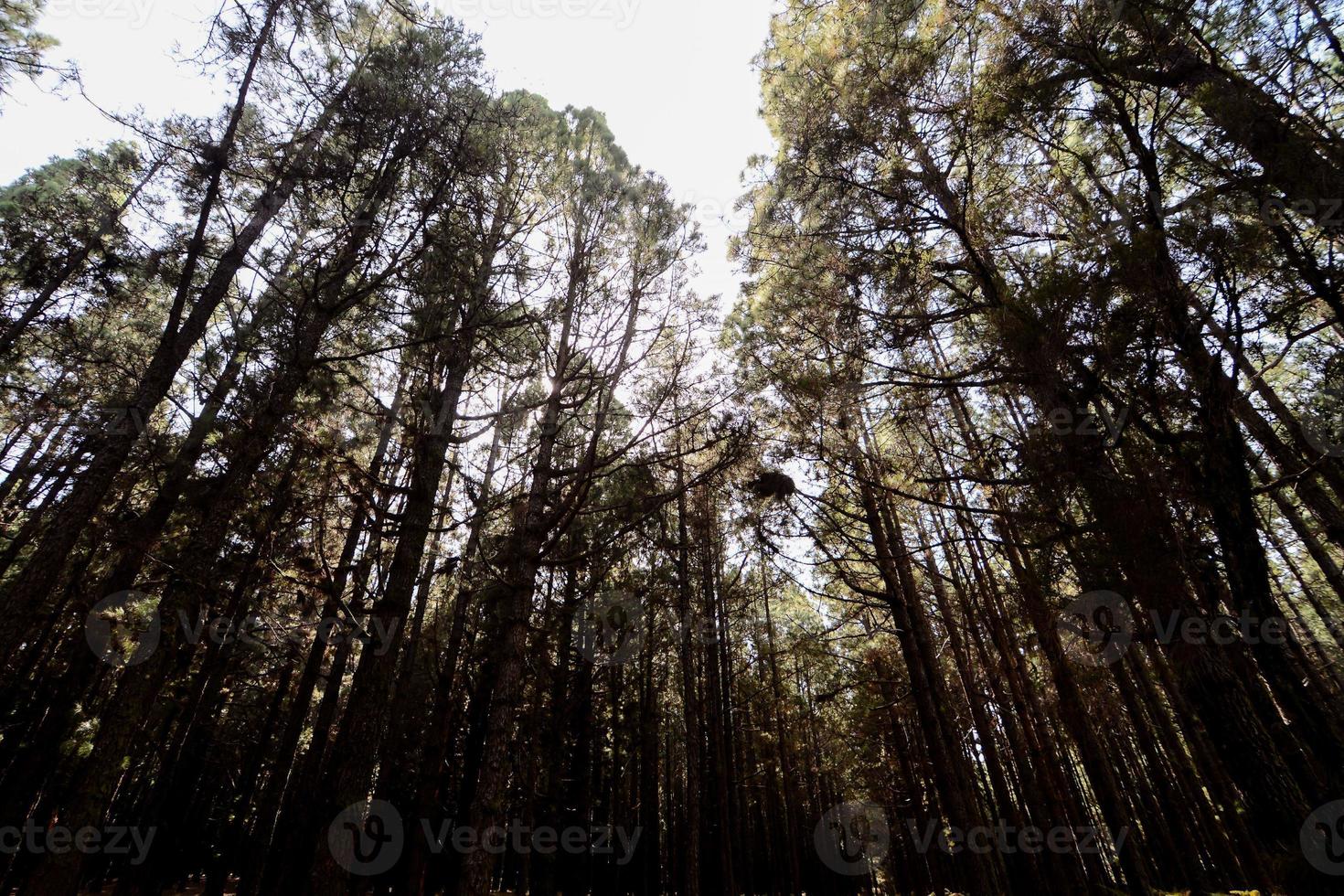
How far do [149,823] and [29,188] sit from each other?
18502mm

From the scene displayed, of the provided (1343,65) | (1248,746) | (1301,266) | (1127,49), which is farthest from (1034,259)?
(1248,746)

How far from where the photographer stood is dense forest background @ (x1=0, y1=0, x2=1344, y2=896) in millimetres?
4438

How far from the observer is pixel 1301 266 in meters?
4.39

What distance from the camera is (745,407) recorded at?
25.4 ft

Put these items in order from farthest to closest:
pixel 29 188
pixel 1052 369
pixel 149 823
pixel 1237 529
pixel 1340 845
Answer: pixel 29 188
pixel 149 823
pixel 1052 369
pixel 1237 529
pixel 1340 845

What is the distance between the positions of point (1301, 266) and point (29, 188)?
2777cm

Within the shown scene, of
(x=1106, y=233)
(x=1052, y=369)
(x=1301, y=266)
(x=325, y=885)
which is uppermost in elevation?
(x=1106, y=233)

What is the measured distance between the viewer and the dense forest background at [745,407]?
14.6 ft

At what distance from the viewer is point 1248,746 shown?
3717 mm

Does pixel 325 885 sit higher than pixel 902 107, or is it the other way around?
pixel 902 107

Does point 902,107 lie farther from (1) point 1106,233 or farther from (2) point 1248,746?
(2) point 1248,746

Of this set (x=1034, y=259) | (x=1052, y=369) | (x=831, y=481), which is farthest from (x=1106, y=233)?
(x=831, y=481)

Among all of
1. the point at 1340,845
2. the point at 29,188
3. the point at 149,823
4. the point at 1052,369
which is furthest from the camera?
the point at 29,188

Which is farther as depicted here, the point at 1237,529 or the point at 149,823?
the point at 149,823
